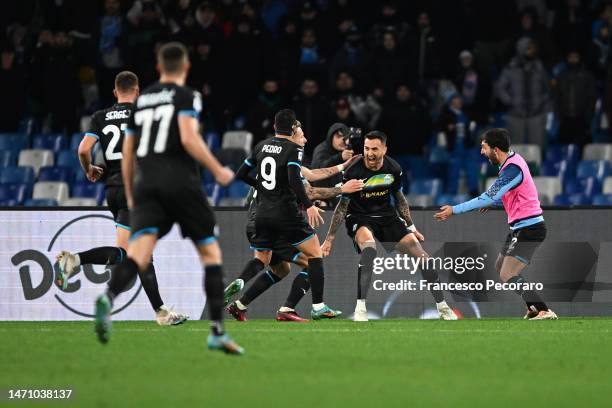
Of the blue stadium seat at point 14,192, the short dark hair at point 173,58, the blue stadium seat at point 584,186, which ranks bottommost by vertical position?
the blue stadium seat at point 14,192

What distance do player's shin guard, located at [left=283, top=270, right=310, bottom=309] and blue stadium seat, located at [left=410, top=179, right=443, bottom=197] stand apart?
19.4 feet

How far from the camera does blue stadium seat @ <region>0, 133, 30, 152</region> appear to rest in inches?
793

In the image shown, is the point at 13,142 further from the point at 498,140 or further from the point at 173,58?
the point at 173,58

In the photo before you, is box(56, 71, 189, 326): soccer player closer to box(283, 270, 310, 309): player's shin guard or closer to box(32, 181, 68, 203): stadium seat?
box(283, 270, 310, 309): player's shin guard

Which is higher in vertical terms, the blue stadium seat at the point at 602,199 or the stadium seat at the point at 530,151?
the stadium seat at the point at 530,151

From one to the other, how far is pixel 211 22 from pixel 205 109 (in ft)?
4.64

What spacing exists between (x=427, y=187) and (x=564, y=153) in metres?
2.37

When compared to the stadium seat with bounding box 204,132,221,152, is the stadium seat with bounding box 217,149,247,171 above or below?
below

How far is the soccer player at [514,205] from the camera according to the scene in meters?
12.7

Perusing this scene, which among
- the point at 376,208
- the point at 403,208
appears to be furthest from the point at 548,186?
the point at 376,208

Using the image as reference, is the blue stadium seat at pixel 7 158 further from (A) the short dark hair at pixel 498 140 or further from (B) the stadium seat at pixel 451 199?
(A) the short dark hair at pixel 498 140

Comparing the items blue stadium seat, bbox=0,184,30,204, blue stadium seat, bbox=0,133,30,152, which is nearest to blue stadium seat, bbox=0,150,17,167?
blue stadium seat, bbox=0,133,30,152

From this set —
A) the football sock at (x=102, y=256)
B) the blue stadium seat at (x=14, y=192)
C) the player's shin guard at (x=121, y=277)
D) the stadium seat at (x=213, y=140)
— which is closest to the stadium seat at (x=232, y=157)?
the stadium seat at (x=213, y=140)

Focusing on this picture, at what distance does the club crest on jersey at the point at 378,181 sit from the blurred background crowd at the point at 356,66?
196 inches
